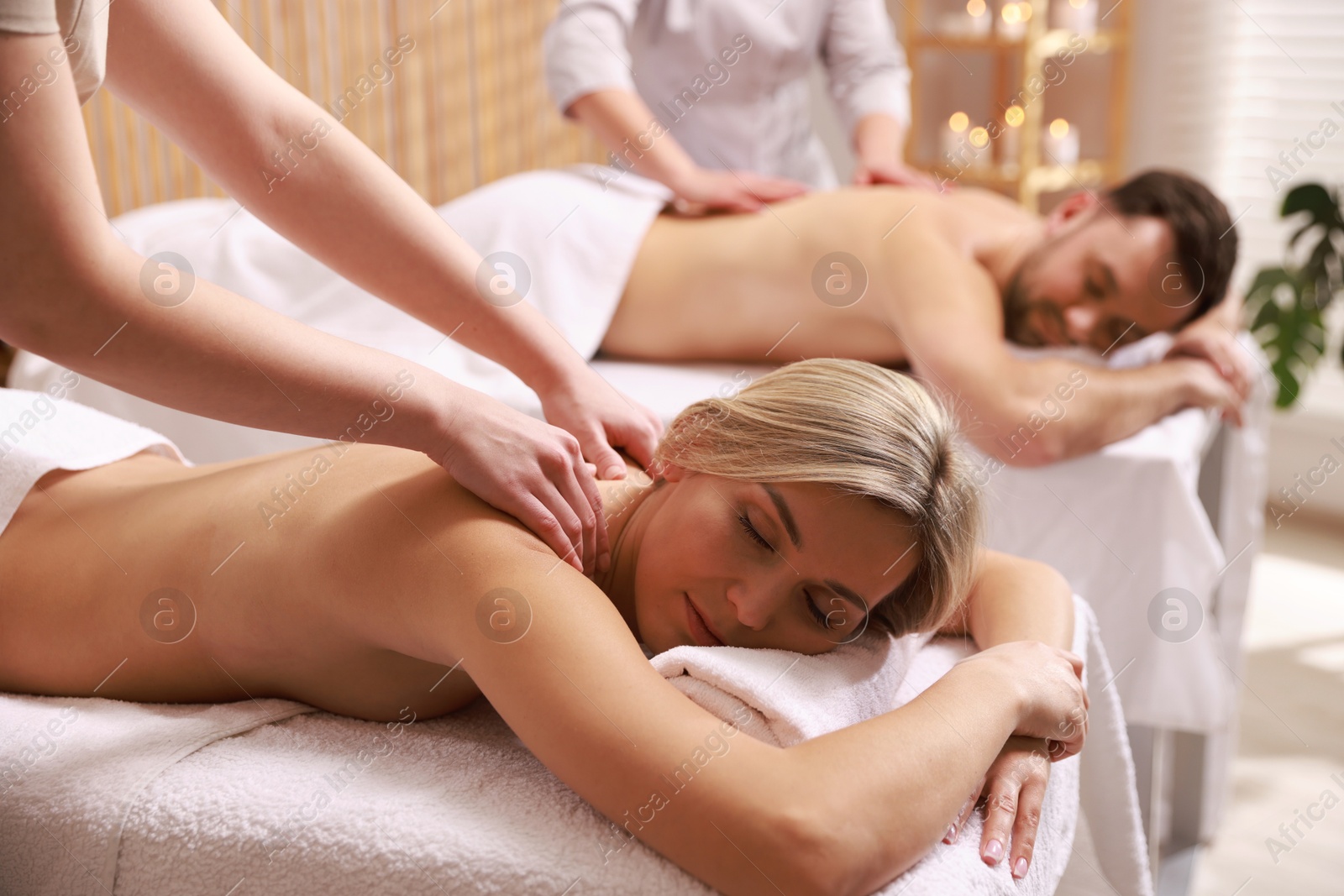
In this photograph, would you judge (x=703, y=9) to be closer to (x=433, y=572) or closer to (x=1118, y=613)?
(x=1118, y=613)

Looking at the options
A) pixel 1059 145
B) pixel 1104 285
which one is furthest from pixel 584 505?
pixel 1059 145

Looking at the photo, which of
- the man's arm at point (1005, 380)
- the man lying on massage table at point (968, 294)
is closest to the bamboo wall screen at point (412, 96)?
the man lying on massage table at point (968, 294)

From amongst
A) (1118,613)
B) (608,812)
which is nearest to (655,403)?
(1118,613)

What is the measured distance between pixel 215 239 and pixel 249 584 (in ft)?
3.96

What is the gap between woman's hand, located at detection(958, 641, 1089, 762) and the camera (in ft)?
2.76

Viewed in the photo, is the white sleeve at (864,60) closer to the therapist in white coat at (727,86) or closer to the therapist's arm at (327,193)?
the therapist in white coat at (727,86)

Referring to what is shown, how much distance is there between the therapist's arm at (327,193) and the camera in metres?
0.96

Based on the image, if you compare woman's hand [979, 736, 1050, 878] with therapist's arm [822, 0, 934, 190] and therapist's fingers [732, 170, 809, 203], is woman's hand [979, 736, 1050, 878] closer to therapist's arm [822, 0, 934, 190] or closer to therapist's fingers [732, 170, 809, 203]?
therapist's fingers [732, 170, 809, 203]

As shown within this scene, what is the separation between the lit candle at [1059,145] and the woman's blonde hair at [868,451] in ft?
9.02

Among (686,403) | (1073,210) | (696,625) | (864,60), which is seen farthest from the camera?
(864,60)

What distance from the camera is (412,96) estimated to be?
9.38 ft

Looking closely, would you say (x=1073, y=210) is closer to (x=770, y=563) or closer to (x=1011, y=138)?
(x=770, y=563)

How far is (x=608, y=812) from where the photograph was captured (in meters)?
0.72

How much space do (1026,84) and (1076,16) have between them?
0.25 metres
